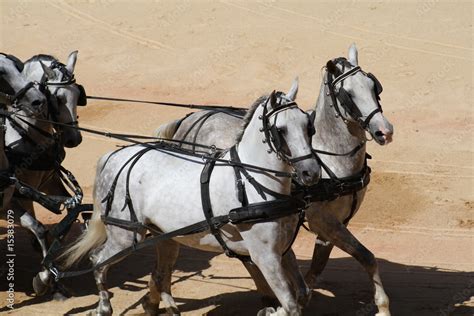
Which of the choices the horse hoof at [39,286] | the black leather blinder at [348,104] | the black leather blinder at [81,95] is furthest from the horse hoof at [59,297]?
the black leather blinder at [348,104]

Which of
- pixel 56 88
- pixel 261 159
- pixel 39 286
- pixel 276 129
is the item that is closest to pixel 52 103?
pixel 56 88

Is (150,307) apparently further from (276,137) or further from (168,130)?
(276,137)

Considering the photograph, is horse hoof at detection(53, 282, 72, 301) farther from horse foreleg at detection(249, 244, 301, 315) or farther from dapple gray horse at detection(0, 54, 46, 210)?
horse foreleg at detection(249, 244, 301, 315)

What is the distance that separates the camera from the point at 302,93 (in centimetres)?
1856

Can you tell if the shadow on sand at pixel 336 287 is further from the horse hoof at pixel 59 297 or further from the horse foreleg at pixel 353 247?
the horse foreleg at pixel 353 247

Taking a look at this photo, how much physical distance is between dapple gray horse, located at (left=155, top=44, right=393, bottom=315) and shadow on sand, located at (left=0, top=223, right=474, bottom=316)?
625 mm

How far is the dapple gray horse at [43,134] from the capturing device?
918 centimetres

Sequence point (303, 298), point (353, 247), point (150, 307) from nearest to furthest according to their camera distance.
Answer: point (303, 298)
point (353, 247)
point (150, 307)

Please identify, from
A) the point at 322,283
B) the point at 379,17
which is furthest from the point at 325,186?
the point at 379,17

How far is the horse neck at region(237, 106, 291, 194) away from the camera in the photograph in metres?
6.84

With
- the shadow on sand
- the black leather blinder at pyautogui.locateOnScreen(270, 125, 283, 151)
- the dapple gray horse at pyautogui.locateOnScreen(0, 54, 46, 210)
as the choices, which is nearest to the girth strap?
the black leather blinder at pyautogui.locateOnScreen(270, 125, 283, 151)

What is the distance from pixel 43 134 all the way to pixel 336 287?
3.79 metres

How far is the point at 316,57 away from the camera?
20234 mm

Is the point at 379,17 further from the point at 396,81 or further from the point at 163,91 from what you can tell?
the point at 163,91
